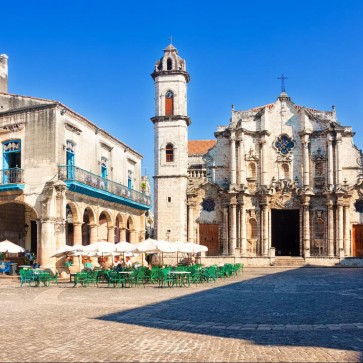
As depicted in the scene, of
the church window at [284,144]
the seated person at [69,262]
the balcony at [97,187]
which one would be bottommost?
the seated person at [69,262]

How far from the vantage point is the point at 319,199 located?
43344 mm

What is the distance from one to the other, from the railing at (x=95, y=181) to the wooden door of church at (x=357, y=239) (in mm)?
16481

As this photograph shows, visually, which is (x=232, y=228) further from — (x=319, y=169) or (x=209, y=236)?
(x=319, y=169)

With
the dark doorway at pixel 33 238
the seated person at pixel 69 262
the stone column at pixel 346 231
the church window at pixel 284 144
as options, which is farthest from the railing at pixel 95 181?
the stone column at pixel 346 231

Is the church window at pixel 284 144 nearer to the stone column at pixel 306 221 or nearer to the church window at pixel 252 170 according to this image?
the church window at pixel 252 170

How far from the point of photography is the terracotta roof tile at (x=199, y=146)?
5041 centimetres

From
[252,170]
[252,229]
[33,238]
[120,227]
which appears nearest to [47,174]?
[33,238]

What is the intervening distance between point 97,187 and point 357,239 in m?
21.7

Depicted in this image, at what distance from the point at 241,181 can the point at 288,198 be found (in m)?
3.94

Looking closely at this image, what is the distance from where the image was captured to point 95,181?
3158 cm

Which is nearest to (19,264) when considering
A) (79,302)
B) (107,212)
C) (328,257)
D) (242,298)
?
(107,212)

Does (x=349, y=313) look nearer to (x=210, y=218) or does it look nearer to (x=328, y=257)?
(x=328, y=257)

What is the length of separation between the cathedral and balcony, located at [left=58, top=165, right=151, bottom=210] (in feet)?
13.9

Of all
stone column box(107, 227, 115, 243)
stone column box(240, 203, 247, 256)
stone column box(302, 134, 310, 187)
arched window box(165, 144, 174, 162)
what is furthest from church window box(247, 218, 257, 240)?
stone column box(107, 227, 115, 243)
